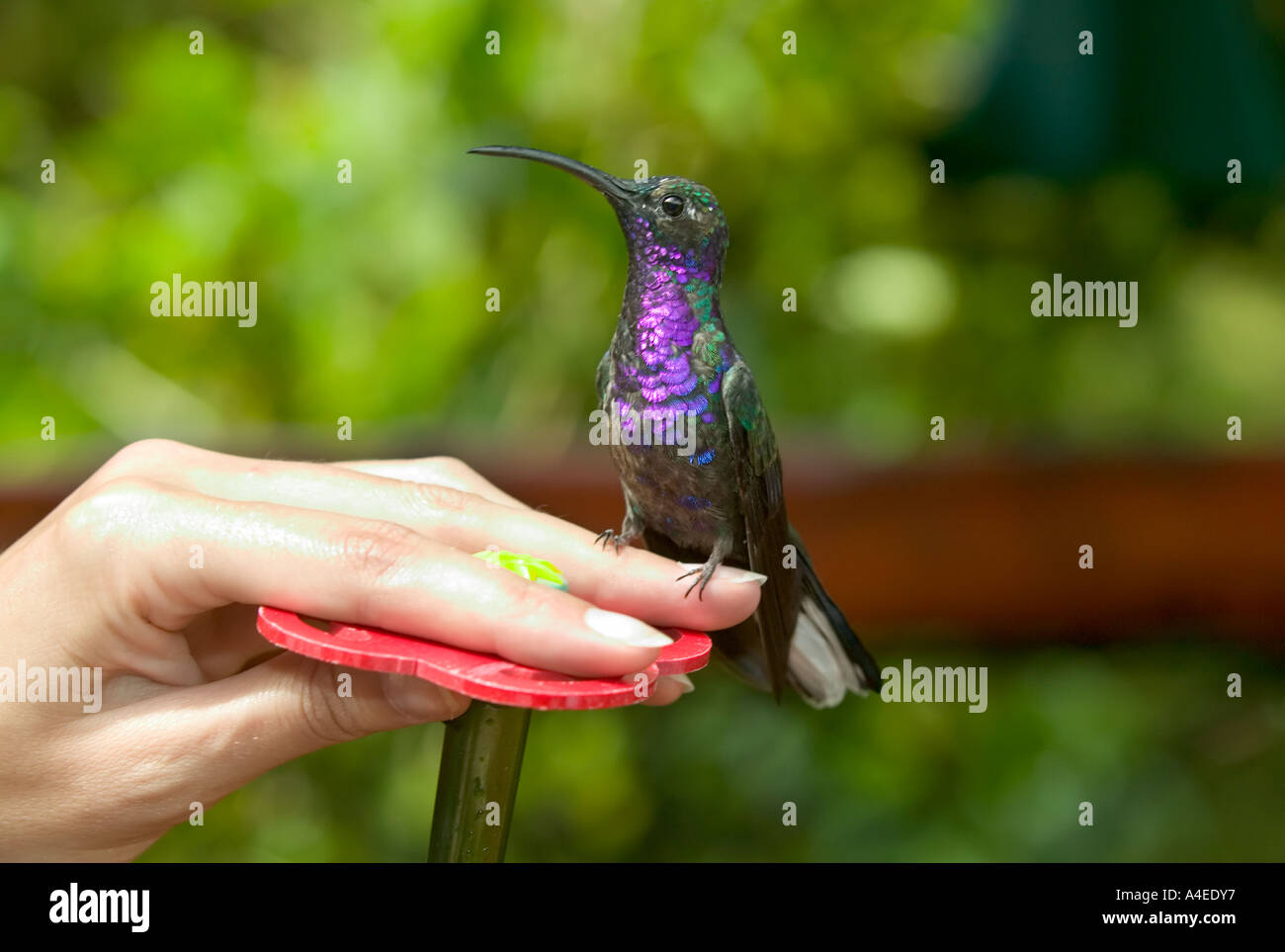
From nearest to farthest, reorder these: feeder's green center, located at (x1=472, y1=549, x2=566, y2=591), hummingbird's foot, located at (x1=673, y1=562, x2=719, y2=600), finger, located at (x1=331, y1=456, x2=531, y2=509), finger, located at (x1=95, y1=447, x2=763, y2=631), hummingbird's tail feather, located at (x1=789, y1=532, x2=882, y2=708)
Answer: feeder's green center, located at (x1=472, y1=549, x2=566, y2=591) → hummingbird's foot, located at (x1=673, y1=562, x2=719, y2=600) → finger, located at (x1=95, y1=447, x2=763, y2=631) → hummingbird's tail feather, located at (x1=789, y1=532, x2=882, y2=708) → finger, located at (x1=331, y1=456, x2=531, y2=509)

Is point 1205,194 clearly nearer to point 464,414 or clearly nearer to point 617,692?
point 464,414

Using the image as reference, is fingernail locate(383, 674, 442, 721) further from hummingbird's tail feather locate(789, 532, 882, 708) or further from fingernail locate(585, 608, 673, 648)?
hummingbird's tail feather locate(789, 532, 882, 708)

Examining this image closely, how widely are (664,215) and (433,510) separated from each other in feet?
1.94

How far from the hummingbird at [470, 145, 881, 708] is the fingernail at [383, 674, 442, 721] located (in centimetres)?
39

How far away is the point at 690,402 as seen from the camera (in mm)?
1519

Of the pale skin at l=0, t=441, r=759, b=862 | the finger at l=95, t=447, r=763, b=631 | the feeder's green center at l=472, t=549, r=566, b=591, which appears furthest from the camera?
the finger at l=95, t=447, r=763, b=631

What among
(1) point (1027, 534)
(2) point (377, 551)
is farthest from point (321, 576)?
(1) point (1027, 534)

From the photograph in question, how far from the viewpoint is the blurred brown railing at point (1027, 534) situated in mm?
2643

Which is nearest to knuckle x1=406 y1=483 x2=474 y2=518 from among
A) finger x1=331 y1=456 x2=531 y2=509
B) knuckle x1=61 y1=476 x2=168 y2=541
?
finger x1=331 y1=456 x2=531 y2=509

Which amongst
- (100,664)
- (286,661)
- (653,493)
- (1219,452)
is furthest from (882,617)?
(100,664)

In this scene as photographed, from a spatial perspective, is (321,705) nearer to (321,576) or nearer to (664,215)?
(321,576)

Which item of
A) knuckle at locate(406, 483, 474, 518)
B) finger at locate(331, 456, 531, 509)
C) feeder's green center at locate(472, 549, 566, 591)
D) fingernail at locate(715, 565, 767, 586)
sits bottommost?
fingernail at locate(715, 565, 767, 586)

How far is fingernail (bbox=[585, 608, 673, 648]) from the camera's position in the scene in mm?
1198

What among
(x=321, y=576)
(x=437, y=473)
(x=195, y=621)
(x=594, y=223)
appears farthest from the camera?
(x=594, y=223)
